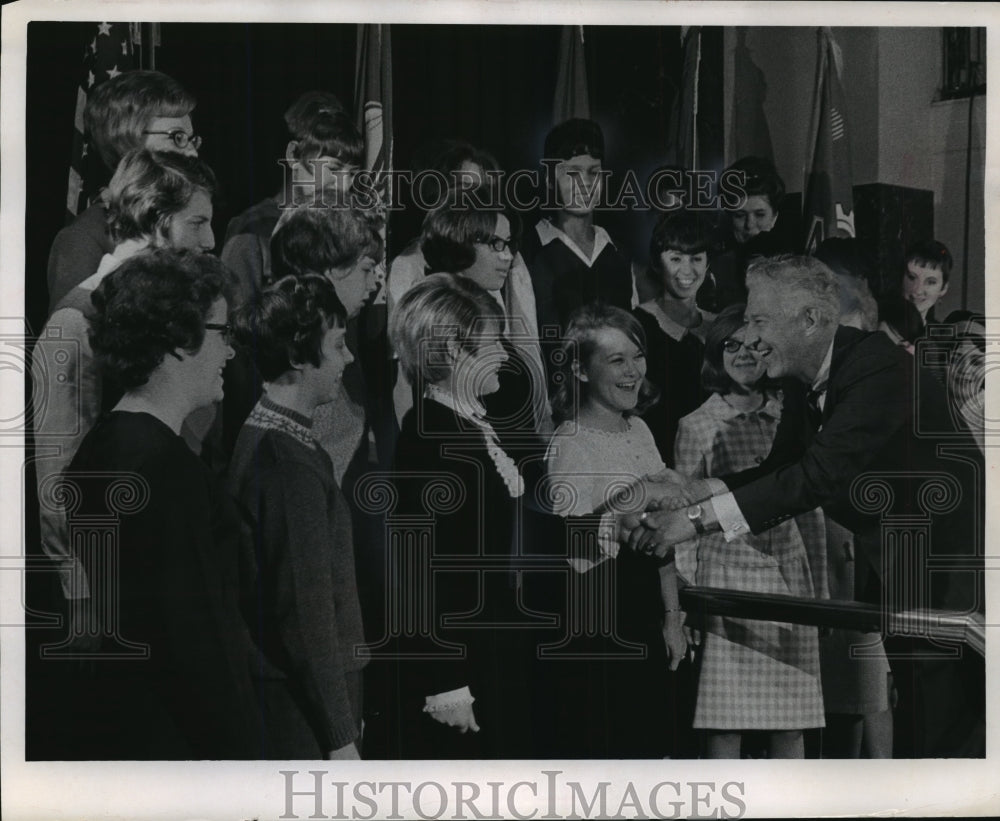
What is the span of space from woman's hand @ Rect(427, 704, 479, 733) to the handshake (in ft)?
2.53

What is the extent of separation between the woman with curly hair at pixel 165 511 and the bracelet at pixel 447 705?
585mm

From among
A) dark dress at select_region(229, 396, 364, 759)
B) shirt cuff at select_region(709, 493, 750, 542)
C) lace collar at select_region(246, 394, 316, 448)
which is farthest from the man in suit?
lace collar at select_region(246, 394, 316, 448)

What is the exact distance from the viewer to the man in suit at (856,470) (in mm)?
3980

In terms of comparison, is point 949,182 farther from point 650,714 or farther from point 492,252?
point 650,714

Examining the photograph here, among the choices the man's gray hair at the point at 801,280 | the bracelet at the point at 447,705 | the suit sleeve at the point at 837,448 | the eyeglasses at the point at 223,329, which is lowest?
the bracelet at the point at 447,705

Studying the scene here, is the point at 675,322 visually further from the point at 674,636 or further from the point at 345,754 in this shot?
the point at 345,754

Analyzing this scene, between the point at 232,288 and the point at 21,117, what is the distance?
92 cm

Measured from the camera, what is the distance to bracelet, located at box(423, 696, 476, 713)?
13.1ft

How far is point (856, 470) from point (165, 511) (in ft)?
7.60

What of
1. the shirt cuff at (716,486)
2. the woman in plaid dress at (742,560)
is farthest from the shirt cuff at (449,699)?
the shirt cuff at (716,486)

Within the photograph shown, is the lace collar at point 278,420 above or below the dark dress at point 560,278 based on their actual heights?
below

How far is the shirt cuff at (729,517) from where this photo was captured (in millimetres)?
3977

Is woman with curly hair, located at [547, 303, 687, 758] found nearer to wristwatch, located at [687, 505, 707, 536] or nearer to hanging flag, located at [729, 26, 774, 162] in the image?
wristwatch, located at [687, 505, 707, 536]

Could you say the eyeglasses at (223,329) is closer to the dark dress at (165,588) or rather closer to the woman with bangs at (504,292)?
the dark dress at (165,588)
